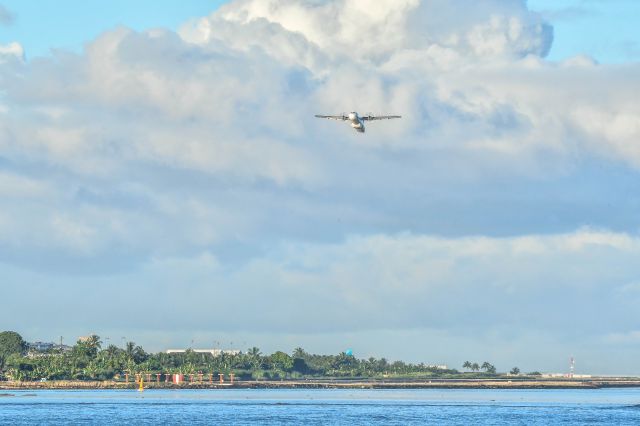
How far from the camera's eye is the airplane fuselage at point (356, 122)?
15025 cm

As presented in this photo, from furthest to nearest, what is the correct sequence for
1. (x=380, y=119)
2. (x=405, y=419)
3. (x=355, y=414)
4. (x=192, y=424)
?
(x=355, y=414) → (x=405, y=419) → (x=192, y=424) → (x=380, y=119)

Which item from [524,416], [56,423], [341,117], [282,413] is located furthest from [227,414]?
[341,117]

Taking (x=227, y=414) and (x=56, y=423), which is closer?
(x=56, y=423)

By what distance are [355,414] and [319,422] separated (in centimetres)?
2147

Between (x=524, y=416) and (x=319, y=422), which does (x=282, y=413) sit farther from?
(x=524, y=416)

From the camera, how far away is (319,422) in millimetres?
165625

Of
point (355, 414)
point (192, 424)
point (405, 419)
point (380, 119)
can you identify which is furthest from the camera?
point (355, 414)

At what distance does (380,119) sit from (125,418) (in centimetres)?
6196

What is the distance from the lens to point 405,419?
17288cm

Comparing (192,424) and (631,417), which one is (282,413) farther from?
(631,417)

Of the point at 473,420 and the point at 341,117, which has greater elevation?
the point at 341,117

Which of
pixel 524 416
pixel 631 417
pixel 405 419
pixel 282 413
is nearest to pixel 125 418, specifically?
pixel 282 413

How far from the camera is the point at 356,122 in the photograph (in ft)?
495

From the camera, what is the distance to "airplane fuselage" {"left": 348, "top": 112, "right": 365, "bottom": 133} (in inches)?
5915
